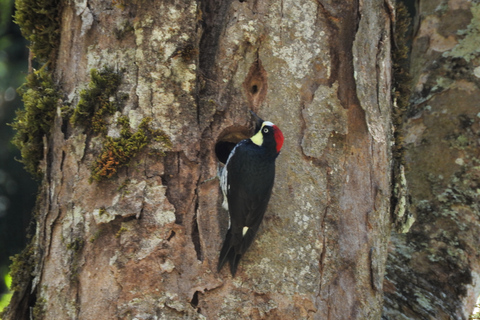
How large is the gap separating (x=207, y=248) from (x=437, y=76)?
227cm

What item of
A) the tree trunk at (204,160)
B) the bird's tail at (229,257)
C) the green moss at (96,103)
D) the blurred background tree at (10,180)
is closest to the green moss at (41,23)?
the tree trunk at (204,160)

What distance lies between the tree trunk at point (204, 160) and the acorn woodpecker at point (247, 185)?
0.19 ft

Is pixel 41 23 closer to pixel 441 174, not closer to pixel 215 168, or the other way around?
pixel 215 168

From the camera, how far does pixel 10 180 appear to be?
13.0 ft

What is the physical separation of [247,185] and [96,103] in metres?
0.92

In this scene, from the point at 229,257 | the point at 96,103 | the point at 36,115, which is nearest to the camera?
the point at 229,257

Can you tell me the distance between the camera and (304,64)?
7.75 ft

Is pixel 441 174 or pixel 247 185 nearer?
pixel 247 185

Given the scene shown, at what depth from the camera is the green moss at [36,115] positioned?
2.24 metres

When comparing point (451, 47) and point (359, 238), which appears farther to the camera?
point (451, 47)

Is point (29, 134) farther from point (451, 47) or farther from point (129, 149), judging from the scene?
point (451, 47)

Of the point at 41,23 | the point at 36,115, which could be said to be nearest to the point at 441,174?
the point at 36,115

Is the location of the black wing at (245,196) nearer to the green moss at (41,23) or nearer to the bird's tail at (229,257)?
the bird's tail at (229,257)

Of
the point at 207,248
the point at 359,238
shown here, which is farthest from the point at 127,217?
the point at 359,238
